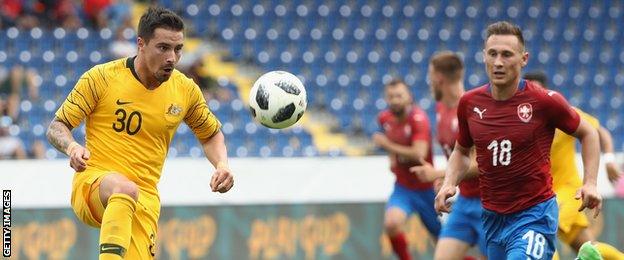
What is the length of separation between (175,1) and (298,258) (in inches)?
273

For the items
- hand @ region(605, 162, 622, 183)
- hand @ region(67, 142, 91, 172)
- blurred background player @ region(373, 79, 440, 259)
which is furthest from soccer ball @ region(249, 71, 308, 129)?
blurred background player @ region(373, 79, 440, 259)

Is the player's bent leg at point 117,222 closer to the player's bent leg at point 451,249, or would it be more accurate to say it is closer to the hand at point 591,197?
the hand at point 591,197

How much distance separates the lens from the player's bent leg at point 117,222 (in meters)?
6.44

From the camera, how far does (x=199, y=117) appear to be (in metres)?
7.34

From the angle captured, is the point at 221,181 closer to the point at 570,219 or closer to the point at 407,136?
the point at 570,219

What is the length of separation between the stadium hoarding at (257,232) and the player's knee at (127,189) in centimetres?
590

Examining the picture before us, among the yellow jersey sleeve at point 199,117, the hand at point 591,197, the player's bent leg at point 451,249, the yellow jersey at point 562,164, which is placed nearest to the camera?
the hand at point 591,197

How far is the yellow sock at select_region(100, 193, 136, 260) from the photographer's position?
643 centimetres

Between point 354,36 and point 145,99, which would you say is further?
point 354,36

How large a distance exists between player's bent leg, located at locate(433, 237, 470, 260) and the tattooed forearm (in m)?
3.04

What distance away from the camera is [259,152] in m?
16.2

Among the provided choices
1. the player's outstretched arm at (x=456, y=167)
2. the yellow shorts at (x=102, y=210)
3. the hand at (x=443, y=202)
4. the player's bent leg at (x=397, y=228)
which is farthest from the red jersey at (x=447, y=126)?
the yellow shorts at (x=102, y=210)

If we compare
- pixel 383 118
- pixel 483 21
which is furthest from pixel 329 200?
pixel 483 21

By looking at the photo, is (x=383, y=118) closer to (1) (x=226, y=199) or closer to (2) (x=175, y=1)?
(1) (x=226, y=199)
